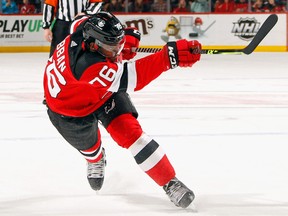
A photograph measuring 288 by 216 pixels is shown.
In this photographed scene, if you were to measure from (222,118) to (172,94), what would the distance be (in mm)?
1409

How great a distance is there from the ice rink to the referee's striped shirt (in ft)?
2.17

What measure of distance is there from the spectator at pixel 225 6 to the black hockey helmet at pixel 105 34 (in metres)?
8.78

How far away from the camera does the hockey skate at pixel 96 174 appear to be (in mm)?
3061

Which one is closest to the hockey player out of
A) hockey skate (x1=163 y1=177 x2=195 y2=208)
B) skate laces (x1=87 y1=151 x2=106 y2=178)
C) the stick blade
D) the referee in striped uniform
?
hockey skate (x1=163 y1=177 x2=195 y2=208)

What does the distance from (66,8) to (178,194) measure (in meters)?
2.91

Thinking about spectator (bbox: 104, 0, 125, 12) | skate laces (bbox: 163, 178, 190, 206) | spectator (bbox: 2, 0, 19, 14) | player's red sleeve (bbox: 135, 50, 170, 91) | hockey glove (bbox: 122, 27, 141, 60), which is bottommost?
spectator (bbox: 2, 0, 19, 14)

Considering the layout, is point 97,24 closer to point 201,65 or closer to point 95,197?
point 95,197

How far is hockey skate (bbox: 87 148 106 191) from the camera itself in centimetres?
306

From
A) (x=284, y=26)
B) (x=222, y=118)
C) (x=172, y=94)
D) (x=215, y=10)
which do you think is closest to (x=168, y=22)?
(x=215, y=10)

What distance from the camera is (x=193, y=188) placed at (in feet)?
10.2

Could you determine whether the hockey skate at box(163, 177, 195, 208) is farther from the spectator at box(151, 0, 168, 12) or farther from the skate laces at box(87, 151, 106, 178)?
the spectator at box(151, 0, 168, 12)

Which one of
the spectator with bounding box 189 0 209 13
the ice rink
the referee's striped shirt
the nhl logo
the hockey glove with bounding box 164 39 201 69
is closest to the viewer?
the hockey glove with bounding box 164 39 201 69

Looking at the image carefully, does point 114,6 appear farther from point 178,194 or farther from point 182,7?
point 178,194

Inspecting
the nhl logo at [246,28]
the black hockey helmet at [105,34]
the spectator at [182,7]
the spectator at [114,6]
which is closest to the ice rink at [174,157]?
the black hockey helmet at [105,34]
